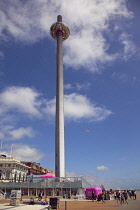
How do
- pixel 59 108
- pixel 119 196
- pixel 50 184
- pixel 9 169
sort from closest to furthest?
1. pixel 119 196
2. pixel 50 184
3. pixel 9 169
4. pixel 59 108

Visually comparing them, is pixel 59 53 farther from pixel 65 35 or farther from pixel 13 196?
pixel 13 196

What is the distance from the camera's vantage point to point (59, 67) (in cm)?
9394

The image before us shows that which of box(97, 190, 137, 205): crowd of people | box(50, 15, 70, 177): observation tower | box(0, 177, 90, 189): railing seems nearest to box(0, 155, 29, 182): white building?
box(50, 15, 70, 177): observation tower

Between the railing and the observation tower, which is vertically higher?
the observation tower

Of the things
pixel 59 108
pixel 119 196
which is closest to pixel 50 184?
pixel 119 196

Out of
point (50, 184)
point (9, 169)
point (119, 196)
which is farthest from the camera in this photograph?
point (9, 169)

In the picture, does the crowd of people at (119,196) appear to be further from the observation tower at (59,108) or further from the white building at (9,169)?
the white building at (9,169)

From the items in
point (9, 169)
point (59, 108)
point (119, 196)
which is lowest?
point (119, 196)

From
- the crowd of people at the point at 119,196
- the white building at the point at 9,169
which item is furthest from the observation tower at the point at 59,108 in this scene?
the crowd of people at the point at 119,196

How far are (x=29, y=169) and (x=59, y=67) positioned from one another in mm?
55407

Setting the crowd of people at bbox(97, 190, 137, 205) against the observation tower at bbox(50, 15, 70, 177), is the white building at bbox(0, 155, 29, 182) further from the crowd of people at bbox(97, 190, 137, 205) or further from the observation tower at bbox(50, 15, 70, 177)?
the crowd of people at bbox(97, 190, 137, 205)

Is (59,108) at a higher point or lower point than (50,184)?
higher

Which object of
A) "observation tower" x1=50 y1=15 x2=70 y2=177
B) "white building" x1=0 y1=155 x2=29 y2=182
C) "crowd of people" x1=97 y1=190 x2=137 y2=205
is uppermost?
"observation tower" x1=50 y1=15 x2=70 y2=177

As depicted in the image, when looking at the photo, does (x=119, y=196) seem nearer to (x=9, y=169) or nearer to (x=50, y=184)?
(x=50, y=184)
